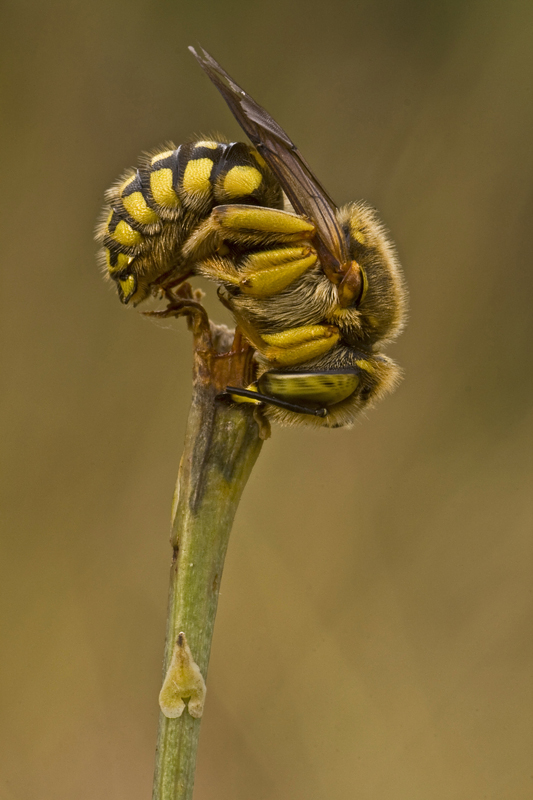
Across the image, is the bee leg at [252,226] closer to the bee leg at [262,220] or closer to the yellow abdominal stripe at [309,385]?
the bee leg at [262,220]

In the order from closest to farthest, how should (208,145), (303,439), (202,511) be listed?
(202,511)
(208,145)
(303,439)

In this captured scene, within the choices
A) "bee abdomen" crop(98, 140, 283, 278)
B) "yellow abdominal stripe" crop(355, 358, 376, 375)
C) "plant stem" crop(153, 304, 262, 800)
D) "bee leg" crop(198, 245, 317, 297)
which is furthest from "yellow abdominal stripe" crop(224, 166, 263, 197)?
"yellow abdominal stripe" crop(355, 358, 376, 375)

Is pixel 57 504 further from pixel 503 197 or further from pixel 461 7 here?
pixel 461 7

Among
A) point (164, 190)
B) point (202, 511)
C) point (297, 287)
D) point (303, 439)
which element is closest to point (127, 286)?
point (164, 190)

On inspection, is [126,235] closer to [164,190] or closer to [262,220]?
[164,190]

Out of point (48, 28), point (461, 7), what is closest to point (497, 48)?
point (461, 7)
